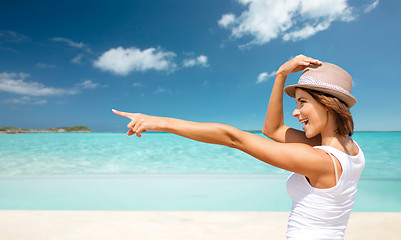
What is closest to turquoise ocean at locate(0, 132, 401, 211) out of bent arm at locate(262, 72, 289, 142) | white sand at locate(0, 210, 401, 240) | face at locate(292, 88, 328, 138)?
white sand at locate(0, 210, 401, 240)

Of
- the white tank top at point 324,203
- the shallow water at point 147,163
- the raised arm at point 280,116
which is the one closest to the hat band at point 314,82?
the raised arm at point 280,116

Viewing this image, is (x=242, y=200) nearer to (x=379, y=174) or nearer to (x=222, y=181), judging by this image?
(x=222, y=181)

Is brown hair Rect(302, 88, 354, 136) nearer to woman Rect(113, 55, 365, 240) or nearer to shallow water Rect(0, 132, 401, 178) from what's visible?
woman Rect(113, 55, 365, 240)

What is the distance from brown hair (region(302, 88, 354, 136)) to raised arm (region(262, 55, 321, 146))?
0.63 ft

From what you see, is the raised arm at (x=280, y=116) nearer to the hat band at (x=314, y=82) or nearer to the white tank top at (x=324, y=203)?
the hat band at (x=314, y=82)

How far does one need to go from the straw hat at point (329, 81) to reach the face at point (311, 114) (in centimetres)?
6

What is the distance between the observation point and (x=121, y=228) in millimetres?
3498

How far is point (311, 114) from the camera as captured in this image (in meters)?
1.24

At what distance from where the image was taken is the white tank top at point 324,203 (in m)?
1.14

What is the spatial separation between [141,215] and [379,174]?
29.4 feet

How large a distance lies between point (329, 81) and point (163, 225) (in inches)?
119

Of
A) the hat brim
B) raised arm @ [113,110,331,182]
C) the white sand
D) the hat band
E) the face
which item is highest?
the hat band

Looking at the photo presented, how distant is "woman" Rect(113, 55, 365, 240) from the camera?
1.07 meters

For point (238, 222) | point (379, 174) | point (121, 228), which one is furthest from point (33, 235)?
point (379, 174)
